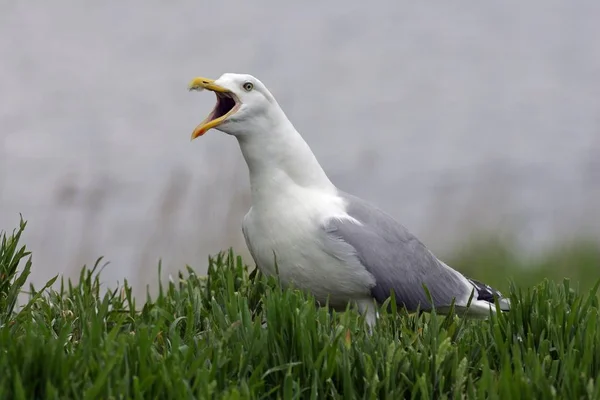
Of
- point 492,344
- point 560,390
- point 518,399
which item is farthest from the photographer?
point 492,344

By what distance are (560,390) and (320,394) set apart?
0.61m

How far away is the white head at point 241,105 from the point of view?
3.43 metres

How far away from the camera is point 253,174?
353 centimetres

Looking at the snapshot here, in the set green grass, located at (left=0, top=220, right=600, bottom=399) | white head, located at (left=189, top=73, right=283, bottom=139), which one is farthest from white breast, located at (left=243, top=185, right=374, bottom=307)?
white head, located at (left=189, top=73, right=283, bottom=139)

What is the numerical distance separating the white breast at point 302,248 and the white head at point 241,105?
0.27 m

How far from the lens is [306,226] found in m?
3.41

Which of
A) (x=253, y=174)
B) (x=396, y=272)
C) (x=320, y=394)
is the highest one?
(x=253, y=174)

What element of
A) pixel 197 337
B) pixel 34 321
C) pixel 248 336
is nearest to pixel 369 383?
pixel 248 336

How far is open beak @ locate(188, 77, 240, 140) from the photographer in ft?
11.2

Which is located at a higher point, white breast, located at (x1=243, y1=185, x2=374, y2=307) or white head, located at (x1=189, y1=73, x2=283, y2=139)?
white head, located at (x1=189, y1=73, x2=283, y2=139)

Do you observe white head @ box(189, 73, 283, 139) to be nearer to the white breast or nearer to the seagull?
the seagull

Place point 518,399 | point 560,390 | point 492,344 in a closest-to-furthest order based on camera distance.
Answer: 1. point 518,399
2. point 560,390
3. point 492,344

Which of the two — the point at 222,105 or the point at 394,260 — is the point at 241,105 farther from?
the point at 394,260

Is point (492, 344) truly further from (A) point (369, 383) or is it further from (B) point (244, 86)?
(B) point (244, 86)
